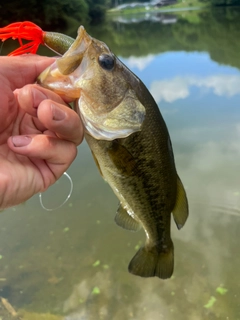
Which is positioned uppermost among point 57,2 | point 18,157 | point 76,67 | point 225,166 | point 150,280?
point 76,67

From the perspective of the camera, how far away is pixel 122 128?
61.5 inches

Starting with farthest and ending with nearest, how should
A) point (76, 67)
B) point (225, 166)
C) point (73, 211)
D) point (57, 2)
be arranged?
point (57, 2) → point (225, 166) → point (73, 211) → point (76, 67)

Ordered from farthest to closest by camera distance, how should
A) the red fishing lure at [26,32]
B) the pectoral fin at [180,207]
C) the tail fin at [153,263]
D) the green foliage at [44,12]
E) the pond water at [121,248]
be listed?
the green foliage at [44,12] → the pond water at [121,248] → the tail fin at [153,263] → the pectoral fin at [180,207] → the red fishing lure at [26,32]

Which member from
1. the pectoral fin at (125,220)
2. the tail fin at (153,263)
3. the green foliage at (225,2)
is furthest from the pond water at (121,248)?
the green foliage at (225,2)

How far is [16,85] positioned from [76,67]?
464 millimetres

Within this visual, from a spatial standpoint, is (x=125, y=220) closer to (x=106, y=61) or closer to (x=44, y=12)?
(x=106, y=61)

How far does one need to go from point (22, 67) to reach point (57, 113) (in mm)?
408

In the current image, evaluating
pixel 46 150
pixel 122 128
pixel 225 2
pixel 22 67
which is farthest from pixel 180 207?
pixel 225 2

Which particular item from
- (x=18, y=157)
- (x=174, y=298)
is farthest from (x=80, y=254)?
(x=18, y=157)

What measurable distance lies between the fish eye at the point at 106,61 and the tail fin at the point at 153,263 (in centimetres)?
126

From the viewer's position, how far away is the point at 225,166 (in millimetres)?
5863

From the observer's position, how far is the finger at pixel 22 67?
1.68m

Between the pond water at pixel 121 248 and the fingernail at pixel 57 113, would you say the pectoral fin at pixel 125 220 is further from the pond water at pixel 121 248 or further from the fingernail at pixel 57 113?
the pond water at pixel 121 248

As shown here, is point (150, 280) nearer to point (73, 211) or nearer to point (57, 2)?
point (73, 211)
